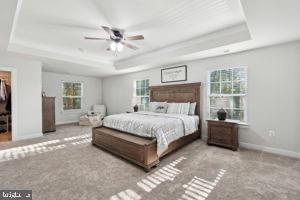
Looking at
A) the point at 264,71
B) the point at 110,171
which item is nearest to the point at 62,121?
the point at 110,171

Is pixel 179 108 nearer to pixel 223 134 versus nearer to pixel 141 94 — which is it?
pixel 223 134

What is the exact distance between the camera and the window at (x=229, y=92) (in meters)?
3.65

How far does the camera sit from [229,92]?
12.7 ft

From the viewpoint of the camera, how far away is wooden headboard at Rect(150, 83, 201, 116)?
14.3ft

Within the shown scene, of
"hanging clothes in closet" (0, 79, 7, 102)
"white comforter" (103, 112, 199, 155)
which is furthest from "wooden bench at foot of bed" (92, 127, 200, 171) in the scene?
"hanging clothes in closet" (0, 79, 7, 102)

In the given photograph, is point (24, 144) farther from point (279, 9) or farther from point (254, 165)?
point (279, 9)

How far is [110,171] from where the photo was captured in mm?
2455

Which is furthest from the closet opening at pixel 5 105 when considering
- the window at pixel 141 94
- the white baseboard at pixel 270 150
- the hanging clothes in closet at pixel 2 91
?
the white baseboard at pixel 270 150

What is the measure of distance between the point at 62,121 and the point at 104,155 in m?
4.68

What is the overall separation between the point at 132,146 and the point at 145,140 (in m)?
0.27

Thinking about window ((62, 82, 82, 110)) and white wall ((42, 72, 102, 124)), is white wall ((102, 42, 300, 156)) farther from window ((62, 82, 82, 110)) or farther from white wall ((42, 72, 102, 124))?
window ((62, 82, 82, 110))

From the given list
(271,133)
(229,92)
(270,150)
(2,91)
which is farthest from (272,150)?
(2,91)

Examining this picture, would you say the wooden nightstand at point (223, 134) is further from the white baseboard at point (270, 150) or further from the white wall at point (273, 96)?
the white wall at point (273, 96)

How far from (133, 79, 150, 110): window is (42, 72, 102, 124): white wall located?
2774 mm
